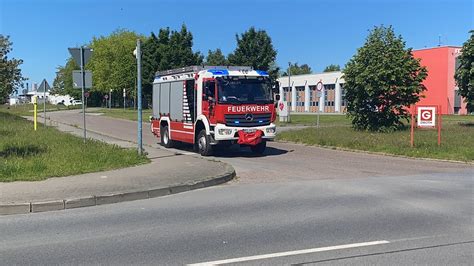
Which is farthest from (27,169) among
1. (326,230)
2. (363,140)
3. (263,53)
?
(263,53)

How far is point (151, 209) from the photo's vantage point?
8516 mm

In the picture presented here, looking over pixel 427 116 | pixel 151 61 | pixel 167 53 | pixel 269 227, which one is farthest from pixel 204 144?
pixel 151 61

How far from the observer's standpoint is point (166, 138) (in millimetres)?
20922

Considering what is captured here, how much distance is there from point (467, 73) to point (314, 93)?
59.0m

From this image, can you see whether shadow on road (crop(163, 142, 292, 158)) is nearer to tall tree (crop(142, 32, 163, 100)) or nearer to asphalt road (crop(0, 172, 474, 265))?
asphalt road (crop(0, 172, 474, 265))

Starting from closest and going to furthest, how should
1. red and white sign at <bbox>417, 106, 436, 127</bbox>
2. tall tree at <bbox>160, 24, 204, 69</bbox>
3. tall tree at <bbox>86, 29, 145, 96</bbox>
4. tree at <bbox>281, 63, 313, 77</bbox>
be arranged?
red and white sign at <bbox>417, 106, 436, 127</bbox>
tall tree at <bbox>160, 24, 204, 69</bbox>
tall tree at <bbox>86, 29, 145, 96</bbox>
tree at <bbox>281, 63, 313, 77</bbox>

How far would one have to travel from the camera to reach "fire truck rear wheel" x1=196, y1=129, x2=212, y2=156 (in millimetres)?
16984

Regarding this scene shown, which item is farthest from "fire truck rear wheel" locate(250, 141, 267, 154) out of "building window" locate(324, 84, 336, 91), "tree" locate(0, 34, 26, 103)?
"building window" locate(324, 84, 336, 91)

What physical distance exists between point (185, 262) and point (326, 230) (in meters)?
2.32

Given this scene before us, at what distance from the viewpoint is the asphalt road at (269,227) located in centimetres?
571

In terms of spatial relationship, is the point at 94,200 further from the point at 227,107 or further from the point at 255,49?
the point at 255,49

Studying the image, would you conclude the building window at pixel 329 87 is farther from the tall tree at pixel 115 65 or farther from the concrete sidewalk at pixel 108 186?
the concrete sidewalk at pixel 108 186

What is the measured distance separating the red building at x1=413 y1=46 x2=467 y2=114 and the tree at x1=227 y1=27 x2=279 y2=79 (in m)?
21.1

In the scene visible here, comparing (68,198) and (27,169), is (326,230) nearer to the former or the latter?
(68,198)
